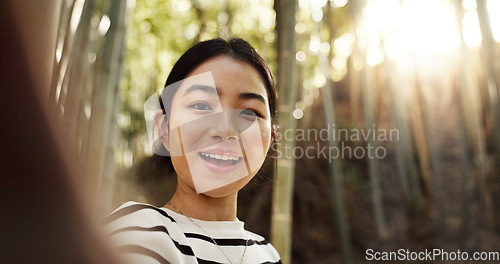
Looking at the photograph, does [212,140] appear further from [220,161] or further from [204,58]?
[204,58]

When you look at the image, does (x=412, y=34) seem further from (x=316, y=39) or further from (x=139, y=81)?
(x=139, y=81)

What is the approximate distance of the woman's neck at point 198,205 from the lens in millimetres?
584

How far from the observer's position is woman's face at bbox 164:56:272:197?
21.6 inches

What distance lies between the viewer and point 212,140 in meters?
0.55

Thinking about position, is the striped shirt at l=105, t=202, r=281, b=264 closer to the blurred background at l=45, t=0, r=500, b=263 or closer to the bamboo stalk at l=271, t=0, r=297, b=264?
Answer: the bamboo stalk at l=271, t=0, r=297, b=264

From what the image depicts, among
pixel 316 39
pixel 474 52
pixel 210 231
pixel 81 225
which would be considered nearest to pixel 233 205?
pixel 210 231

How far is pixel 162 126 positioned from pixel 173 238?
20 centimetres

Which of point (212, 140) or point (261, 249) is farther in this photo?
point (261, 249)

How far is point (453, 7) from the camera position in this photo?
8.66 ft

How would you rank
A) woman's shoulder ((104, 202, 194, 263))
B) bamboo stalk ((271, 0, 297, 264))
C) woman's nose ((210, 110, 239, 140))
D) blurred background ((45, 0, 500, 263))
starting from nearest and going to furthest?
woman's shoulder ((104, 202, 194, 263)) < woman's nose ((210, 110, 239, 140)) < bamboo stalk ((271, 0, 297, 264)) < blurred background ((45, 0, 500, 263))

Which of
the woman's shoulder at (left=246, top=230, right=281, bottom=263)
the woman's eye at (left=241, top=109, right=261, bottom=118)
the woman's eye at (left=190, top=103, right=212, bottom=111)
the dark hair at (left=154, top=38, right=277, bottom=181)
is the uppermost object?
the dark hair at (left=154, top=38, right=277, bottom=181)

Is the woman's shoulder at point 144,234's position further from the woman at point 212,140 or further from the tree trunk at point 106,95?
the tree trunk at point 106,95

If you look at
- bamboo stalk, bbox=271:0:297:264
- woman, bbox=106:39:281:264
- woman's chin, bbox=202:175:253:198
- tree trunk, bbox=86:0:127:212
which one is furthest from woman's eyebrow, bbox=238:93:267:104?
bamboo stalk, bbox=271:0:297:264

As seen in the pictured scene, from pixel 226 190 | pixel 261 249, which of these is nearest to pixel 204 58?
pixel 226 190
